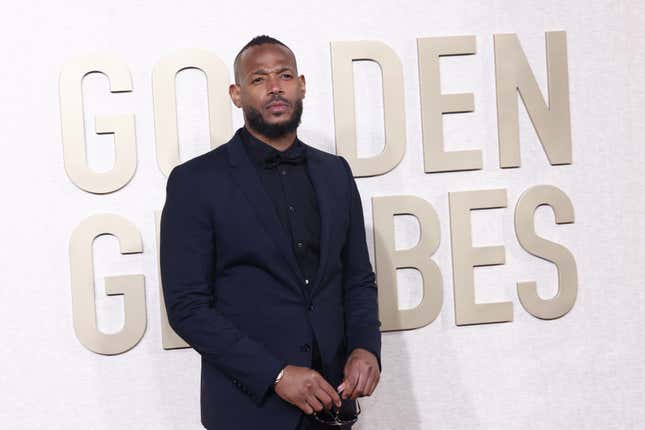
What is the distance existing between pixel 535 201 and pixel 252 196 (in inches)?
57.2

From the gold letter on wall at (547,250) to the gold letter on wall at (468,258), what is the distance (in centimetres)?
10

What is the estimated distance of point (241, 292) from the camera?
2.03 m

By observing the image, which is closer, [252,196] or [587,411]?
[252,196]

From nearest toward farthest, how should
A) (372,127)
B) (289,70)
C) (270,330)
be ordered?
(270,330) < (289,70) < (372,127)

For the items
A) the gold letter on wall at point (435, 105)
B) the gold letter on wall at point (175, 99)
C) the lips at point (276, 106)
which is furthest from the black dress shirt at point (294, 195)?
the gold letter on wall at point (435, 105)

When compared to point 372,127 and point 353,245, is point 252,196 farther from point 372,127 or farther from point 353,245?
point 372,127

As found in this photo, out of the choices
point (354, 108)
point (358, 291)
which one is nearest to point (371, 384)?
point (358, 291)

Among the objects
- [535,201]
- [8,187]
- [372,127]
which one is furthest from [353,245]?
[8,187]

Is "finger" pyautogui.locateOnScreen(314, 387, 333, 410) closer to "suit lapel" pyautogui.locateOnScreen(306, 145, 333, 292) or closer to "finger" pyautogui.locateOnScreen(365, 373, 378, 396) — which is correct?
"finger" pyautogui.locateOnScreen(365, 373, 378, 396)

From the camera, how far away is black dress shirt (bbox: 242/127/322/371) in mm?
2049

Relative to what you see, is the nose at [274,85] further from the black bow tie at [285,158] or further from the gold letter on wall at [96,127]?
the gold letter on wall at [96,127]

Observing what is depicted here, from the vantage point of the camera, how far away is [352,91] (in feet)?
9.78

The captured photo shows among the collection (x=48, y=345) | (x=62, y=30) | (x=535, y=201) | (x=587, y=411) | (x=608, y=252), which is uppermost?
(x=62, y=30)

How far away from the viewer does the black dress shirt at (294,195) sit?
2.05m
